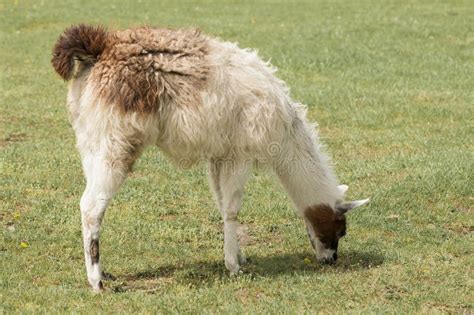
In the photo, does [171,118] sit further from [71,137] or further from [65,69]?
[71,137]

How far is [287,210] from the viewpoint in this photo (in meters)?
10.1

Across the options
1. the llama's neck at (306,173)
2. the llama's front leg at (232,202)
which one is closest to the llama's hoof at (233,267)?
the llama's front leg at (232,202)

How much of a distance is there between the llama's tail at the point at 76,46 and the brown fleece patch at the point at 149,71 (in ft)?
0.28

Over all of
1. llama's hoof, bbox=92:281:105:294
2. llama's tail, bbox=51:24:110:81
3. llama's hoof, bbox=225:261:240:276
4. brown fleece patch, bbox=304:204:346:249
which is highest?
llama's tail, bbox=51:24:110:81

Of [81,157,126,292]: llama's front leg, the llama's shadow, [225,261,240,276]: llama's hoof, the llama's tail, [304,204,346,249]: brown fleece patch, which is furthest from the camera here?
[304,204,346,249]: brown fleece patch

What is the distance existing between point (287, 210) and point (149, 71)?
309 centimetres

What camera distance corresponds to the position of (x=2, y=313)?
688 centimetres

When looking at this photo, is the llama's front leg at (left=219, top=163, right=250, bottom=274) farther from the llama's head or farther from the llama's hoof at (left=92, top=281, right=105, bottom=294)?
the llama's hoof at (left=92, top=281, right=105, bottom=294)

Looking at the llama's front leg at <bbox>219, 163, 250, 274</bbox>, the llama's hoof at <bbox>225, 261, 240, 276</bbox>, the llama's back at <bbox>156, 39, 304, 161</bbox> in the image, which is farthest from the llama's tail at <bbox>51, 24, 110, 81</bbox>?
the llama's hoof at <bbox>225, 261, 240, 276</bbox>

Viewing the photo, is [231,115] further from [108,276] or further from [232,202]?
[108,276]

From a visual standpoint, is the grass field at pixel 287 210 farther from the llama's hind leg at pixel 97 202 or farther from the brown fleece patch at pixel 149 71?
the brown fleece patch at pixel 149 71

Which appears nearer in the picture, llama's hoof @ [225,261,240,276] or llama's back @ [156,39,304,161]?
llama's back @ [156,39,304,161]

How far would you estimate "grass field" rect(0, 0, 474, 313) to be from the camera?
24.4 feet

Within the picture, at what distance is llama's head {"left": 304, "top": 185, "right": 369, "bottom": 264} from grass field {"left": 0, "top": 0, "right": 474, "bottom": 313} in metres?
0.15
